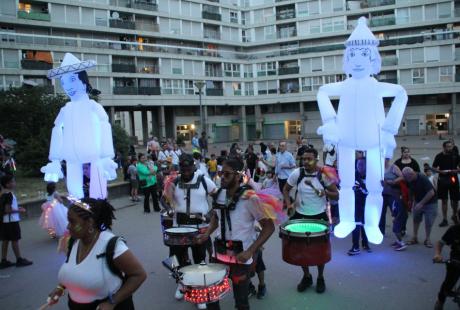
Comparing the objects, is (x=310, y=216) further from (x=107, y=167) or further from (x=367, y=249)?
(x=107, y=167)

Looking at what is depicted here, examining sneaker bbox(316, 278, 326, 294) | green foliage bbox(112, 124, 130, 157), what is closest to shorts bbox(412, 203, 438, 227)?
sneaker bbox(316, 278, 326, 294)

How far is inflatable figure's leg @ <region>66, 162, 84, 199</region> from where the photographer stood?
927cm

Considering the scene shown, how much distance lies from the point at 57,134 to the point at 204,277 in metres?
7.15

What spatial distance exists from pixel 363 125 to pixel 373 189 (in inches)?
45.9

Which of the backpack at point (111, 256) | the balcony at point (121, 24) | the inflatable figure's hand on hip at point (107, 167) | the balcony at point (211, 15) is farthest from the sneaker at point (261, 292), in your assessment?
the balcony at point (211, 15)

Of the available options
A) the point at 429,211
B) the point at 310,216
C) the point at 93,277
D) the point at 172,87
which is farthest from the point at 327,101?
the point at 172,87

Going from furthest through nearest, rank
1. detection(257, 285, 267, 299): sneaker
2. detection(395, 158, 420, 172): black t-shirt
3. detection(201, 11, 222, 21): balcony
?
detection(201, 11, 222, 21): balcony → detection(395, 158, 420, 172): black t-shirt → detection(257, 285, 267, 299): sneaker

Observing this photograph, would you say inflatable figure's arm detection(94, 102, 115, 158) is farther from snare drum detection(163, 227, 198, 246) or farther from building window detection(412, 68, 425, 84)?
building window detection(412, 68, 425, 84)

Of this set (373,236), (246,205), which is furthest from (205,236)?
(373,236)

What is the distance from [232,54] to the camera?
5666cm

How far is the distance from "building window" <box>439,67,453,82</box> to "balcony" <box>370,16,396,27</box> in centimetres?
831

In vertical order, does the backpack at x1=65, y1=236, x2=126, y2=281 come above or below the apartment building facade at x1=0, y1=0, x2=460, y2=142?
below

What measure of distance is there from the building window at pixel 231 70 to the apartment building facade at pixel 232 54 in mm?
193

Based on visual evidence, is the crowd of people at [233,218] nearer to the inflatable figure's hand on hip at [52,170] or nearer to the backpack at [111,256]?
the backpack at [111,256]
